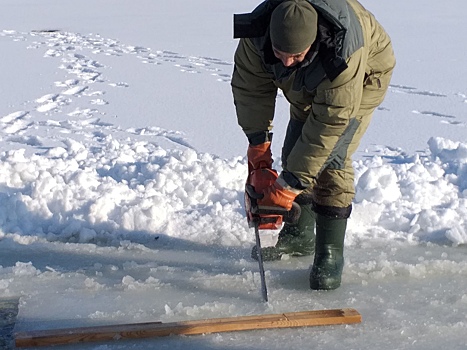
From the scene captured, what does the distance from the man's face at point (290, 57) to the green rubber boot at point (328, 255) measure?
94cm

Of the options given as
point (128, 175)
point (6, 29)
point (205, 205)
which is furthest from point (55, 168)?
point (6, 29)

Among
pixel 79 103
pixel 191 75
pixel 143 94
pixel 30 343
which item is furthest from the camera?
pixel 191 75

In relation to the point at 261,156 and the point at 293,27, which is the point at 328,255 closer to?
the point at 261,156

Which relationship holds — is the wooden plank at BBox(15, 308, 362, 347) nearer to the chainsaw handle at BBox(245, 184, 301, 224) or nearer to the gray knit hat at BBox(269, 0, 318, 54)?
the chainsaw handle at BBox(245, 184, 301, 224)

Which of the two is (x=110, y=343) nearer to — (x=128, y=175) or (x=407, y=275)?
(x=407, y=275)

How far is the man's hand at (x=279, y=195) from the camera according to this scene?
292cm

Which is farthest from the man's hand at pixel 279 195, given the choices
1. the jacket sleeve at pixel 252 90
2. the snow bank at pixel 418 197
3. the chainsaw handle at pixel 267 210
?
the snow bank at pixel 418 197

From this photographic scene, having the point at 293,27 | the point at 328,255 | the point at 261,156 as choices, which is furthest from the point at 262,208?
the point at 293,27

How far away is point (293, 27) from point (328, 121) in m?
0.45

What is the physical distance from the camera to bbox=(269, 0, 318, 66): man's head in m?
2.48

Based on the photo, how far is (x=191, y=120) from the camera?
22.6 ft

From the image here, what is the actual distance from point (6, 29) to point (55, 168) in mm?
10023

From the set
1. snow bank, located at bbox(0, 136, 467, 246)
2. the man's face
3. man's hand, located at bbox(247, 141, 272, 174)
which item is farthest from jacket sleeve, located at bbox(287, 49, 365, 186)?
snow bank, located at bbox(0, 136, 467, 246)

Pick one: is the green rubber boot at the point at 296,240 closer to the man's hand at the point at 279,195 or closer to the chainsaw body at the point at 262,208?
the chainsaw body at the point at 262,208
